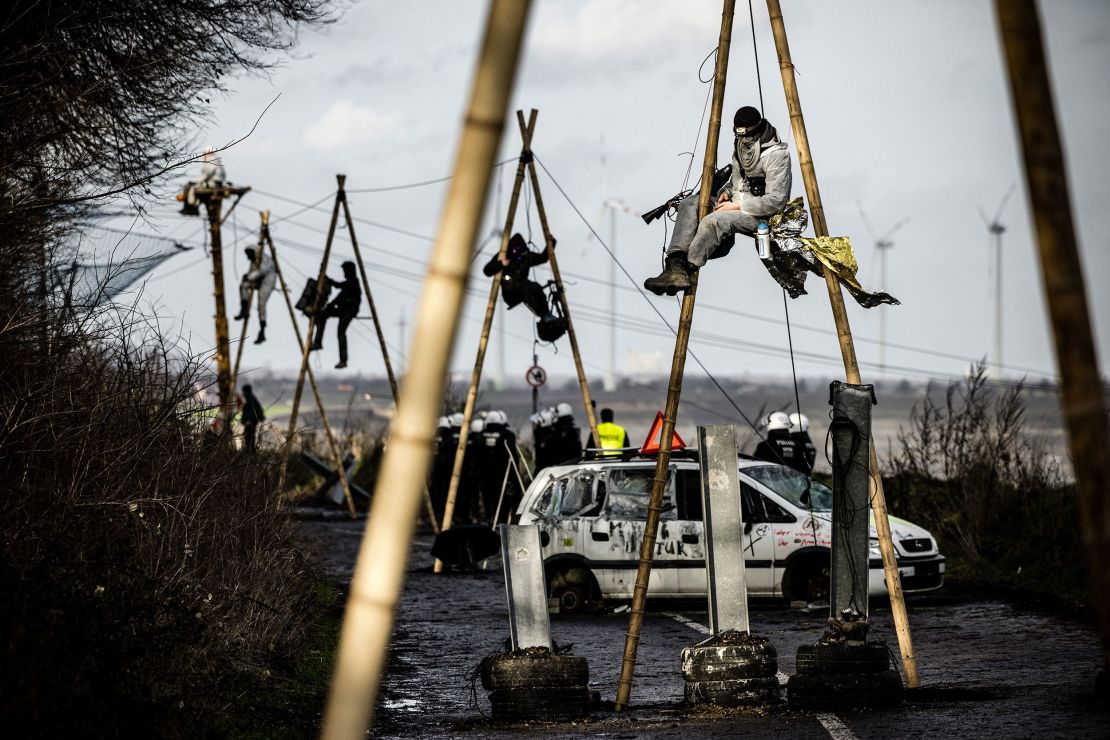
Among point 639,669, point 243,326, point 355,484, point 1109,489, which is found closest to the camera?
point 1109,489

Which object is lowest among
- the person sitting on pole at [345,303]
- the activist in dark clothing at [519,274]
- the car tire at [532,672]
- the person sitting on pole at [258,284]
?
the car tire at [532,672]

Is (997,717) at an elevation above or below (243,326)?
below

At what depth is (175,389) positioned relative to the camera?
34.9 feet

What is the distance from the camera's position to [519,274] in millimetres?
19031

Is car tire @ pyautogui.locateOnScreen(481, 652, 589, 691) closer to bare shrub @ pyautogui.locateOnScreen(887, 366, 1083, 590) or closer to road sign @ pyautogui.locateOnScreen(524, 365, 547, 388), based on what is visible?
bare shrub @ pyautogui.locateOnScreen(887, 366, 1083, 590)

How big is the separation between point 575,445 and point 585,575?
6.15m

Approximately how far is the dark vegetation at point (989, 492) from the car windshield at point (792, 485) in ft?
10.5

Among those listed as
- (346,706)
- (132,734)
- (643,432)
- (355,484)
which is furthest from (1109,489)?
(643,432)

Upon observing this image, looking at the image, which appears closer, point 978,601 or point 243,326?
point 978,601

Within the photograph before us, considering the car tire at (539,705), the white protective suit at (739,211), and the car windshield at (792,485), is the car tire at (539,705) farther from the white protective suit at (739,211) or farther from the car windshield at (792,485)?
the car windshield at (792,485)

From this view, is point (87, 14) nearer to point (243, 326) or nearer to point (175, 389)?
point (175, 389)

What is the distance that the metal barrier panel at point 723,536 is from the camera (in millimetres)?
9570

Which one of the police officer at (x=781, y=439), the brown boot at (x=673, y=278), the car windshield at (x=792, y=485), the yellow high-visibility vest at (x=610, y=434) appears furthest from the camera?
the yellow high-visibility vest at (x=610, y=434)

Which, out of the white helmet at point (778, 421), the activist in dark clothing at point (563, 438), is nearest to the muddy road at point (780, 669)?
the activist in dark clothing at point (563, 438)
